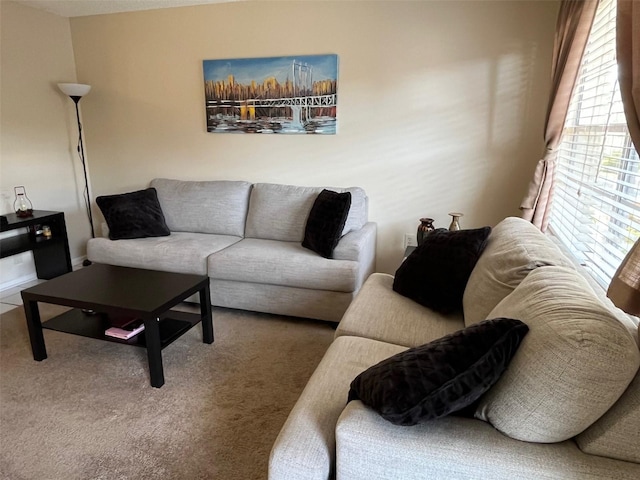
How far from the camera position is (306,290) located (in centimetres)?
278

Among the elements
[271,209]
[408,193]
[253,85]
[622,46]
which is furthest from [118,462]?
[253,85]

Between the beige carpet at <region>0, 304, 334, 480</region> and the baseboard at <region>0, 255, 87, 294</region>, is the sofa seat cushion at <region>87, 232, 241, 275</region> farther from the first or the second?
the baseboard at <region>0, 255, 87, 294</region>

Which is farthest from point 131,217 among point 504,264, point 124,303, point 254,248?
point 504,264

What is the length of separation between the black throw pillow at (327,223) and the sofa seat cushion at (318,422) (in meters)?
1.26

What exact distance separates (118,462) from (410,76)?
305 cm

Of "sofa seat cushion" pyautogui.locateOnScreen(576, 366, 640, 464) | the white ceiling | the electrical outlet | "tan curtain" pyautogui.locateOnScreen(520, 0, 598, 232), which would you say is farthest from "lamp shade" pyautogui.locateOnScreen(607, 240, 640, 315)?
the white ceiling

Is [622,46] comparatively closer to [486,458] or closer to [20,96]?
[486,458]

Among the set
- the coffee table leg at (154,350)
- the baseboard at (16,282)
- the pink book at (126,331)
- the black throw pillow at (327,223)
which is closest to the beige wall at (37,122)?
the baseboard at (16,282)

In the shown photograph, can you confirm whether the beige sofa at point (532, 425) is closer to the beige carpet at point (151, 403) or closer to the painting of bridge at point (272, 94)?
the beige carpet at point (151, 403)

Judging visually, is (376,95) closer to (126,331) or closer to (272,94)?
(272,94)

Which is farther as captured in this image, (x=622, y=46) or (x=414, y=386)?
(x=622, y=46)

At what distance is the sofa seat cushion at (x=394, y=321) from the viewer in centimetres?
181

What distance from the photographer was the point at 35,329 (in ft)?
7.70

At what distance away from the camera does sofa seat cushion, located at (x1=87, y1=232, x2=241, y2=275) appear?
296cm
